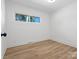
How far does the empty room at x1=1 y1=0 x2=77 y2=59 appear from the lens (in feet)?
11.2

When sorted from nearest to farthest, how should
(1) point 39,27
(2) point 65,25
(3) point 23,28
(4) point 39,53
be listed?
(4) point 39,53, (3) point 23,28, (2) point 65,25, (1) point 39,27

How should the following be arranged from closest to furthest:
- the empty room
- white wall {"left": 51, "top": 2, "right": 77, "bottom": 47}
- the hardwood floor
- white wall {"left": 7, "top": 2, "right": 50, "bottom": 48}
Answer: the hardwood floor
the empty room
white wall {"left": 7, "top": 2, "right": 50, "bottom": 48}
white wall {"left": 51, "top": 2, "right": 77, "bottom": 47}

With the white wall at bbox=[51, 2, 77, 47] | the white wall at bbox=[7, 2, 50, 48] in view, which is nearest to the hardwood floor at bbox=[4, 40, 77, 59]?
the white wall at bbox=[7, 2, 50, 48]

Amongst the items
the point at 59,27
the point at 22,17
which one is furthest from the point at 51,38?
the point at 22,17

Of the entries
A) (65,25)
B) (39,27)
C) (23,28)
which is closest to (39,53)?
(23,28)

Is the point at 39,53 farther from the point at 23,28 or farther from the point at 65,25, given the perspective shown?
the point at 65,25

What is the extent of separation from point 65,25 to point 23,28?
2652 millimetres

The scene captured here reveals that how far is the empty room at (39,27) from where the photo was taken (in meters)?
3.40

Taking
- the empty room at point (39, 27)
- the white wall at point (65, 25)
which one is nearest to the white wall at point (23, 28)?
the empty room at point (39, 27)

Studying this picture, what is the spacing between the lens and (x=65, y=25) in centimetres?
449

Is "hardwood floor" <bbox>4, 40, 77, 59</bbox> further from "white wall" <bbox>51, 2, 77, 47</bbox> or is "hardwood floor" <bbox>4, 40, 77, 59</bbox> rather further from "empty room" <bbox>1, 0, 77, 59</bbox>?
"white wall" <bbox>51, 2, 77, 47</bbox>

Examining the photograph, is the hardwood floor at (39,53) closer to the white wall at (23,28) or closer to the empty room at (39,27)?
the empty room at (39,27)

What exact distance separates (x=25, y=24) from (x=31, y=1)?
1370 millimetres

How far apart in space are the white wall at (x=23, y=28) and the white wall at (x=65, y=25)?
72cm
